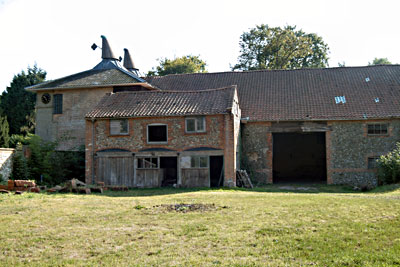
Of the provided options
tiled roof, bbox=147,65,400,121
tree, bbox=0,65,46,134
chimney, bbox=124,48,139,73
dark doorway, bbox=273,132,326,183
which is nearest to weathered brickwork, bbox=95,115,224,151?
tiled roof, bbox=147,65,400,121

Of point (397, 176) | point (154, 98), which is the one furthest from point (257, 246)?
point (154, 98)

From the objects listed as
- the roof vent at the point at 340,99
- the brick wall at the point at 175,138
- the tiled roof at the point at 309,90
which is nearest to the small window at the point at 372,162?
the tiled roof at the point at 309,90

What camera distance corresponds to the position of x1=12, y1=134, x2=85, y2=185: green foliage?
2498cm

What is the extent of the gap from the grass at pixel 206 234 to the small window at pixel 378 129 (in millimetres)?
12744

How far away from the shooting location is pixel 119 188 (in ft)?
72.0

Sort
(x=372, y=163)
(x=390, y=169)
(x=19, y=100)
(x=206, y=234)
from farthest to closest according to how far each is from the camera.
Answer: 1. (x=19, y=100)
2. (x=372, y=163)
3. (x=390, y=169)
4. (x=206, y=234)

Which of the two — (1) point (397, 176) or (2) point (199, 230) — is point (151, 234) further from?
(1) point (397, 176)

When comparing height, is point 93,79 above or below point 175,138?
above

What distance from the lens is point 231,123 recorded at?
76.4 feet

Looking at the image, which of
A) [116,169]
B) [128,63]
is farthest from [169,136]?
[128,63]

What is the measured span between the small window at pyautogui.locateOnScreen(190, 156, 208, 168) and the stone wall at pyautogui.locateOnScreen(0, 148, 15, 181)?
34.4 feet

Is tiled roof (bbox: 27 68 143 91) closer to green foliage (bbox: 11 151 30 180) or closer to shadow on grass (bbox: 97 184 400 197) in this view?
green foliage (bbox: 11 151 30 180)

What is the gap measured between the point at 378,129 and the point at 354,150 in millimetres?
1993

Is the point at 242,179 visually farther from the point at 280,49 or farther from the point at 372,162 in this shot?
the point at 280,49
